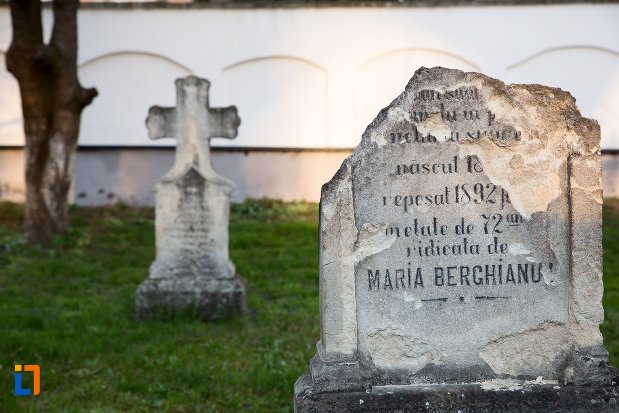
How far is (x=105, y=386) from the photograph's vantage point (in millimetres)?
5543

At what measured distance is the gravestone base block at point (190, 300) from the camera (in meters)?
7.19

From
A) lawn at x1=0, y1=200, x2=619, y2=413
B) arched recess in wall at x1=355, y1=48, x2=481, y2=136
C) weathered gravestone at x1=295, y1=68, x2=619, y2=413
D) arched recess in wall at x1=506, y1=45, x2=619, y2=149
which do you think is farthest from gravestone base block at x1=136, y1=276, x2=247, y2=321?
arched recess in wall at x1=506, y1=45, x2=619, y2=149

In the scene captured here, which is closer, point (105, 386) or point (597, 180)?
point (597, 180)

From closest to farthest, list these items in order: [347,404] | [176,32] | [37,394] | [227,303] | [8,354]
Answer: [347,404]
[37,394]
[8,354]
[227,303]
[176,32]

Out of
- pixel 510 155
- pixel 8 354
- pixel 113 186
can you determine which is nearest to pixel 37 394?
pixel 8 354

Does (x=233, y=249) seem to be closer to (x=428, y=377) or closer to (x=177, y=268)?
(x=177, y=268)

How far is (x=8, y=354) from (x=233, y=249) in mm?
4161

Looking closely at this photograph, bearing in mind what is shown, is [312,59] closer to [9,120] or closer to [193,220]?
[9,120]

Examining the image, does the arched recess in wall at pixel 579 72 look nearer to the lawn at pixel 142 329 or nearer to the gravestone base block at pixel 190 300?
the lawn at pixel 142 329

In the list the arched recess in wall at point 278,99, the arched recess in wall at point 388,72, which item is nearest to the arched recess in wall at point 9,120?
the arched recess in wall at point 278,99

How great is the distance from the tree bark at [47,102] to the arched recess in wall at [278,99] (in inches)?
130

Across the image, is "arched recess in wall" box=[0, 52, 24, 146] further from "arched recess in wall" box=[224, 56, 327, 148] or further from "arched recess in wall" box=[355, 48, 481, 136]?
"arched recess in wall" box=[355, 48, 481, 136]

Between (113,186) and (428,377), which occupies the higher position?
(113,186)

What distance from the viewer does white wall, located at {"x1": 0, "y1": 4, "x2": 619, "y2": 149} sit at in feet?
41.3
